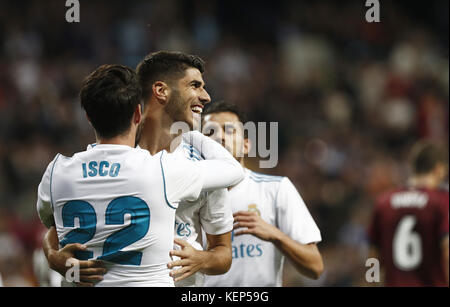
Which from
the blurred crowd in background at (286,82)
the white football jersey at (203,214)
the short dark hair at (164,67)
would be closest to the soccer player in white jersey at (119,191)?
the white football jersey at (203,214)

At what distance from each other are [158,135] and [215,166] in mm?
471

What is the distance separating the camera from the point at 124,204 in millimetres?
2777

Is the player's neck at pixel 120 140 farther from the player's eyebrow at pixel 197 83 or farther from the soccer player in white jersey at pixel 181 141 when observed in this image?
the player's eyebrow at pixel 197 83

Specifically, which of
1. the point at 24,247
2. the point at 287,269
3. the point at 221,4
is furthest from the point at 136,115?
the point at 221,4

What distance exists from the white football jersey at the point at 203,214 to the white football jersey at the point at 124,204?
0.88ft

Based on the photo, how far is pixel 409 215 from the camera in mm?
5684

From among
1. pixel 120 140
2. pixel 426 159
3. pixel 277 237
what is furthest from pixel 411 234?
pixel 120 140

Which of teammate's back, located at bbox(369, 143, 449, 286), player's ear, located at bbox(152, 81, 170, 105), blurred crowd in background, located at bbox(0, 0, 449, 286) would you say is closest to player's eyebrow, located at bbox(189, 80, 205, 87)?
player's ear, located at bbox(152, 81, 170, 105)

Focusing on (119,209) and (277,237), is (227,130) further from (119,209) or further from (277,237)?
(119,209)

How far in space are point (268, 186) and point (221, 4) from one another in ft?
32.5

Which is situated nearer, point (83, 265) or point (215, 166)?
point (83, 265)

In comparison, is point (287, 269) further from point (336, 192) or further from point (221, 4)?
point (221, 4)

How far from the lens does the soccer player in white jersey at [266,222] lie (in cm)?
400

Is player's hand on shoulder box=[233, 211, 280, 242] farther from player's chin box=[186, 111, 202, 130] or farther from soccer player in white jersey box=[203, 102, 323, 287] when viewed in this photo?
player's chin box=[186, 111, 202, 130]
